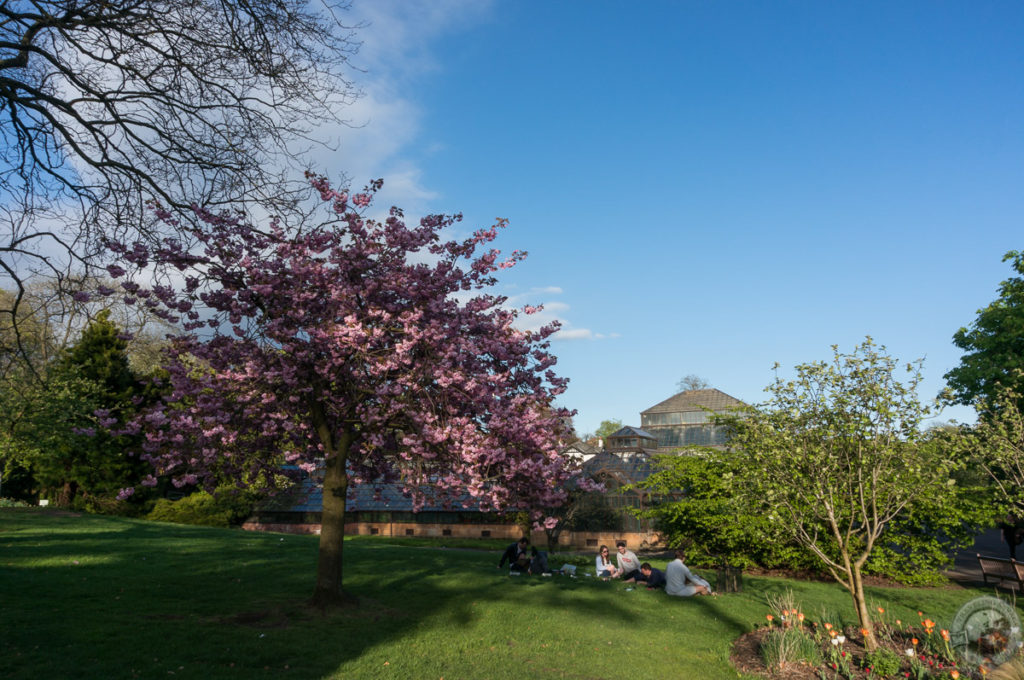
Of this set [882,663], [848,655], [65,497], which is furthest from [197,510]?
[882,663]

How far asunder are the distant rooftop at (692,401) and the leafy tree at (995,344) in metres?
45.0

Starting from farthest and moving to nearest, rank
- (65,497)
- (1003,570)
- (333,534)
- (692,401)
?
(692,401) < (65,497) < (1003,570) < (333,534)

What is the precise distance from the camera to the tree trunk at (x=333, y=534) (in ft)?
38.9

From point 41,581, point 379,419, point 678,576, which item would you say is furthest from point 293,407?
point 678,576

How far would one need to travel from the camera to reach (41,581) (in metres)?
12.3

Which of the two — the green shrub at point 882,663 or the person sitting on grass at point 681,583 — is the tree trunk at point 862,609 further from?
the person sitting on grass at point 681,583

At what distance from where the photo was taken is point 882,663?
9.38 m

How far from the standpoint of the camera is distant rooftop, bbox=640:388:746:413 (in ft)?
258

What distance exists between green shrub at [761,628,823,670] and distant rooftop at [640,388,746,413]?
68214mm

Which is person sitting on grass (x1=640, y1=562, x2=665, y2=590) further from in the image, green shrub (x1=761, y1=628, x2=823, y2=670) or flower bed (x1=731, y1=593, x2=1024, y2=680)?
green shrub (x1=761, y1=628, x2=823, y2=670)

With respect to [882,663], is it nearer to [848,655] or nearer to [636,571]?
[848,655]

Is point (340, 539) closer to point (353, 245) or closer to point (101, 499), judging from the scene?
point (353, 245)

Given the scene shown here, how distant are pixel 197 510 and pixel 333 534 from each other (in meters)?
27.8

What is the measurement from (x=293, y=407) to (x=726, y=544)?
15.5m
